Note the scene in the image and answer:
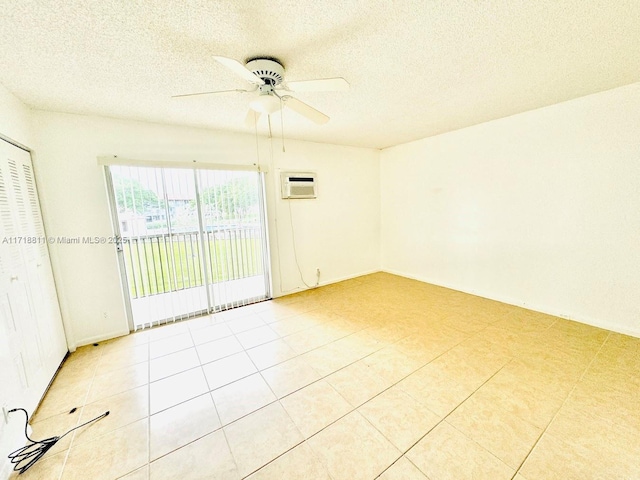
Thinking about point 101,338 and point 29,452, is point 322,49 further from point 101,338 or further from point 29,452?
point 101,338

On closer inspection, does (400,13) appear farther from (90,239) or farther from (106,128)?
(90,239)

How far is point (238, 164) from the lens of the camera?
11.0ft

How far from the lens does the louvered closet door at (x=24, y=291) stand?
1653 millimetres

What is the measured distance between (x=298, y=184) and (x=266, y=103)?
2.10 m

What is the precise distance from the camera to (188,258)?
10.3 ft

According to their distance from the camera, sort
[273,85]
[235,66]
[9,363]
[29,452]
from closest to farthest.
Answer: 1. [235,66]
2. [29,452]
3. [9,363]
4. [273,85]

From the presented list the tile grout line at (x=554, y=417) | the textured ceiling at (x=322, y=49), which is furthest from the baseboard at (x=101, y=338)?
the tile grout line at (x=554, y=417)

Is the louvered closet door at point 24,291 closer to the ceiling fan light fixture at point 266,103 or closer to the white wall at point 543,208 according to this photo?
the ceiling fan light fixture at point 266,103

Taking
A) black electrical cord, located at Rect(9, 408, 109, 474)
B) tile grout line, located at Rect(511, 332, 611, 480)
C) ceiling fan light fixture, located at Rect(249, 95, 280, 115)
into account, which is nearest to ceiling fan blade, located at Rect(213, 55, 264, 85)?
ceiling fan light fixture, located at Rect(249, 95, 280, 115)

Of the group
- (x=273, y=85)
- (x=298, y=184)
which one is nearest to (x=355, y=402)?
(x=273, y=85)

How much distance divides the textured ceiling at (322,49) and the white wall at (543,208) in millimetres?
427

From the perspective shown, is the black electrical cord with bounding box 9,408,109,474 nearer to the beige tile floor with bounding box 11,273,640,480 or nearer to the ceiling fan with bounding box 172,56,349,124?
the beige tile floor with bounding box 11,273,640,480

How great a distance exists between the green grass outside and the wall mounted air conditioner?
92cm

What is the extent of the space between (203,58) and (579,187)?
3.76m
